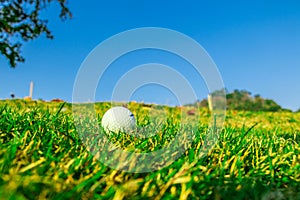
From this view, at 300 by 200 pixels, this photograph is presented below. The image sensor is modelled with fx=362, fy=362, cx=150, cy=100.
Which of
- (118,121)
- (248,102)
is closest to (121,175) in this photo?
(118,121)

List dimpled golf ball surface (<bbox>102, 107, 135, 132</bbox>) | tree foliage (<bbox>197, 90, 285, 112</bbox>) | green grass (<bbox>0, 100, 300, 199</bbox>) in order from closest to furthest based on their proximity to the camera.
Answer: green grass (<bbox>0, 100, 300, 199</bbox>), dimpled golf ball surface (<bbox>102, 107, 135, 132</bbox>), tree foliage (<bbox>197, 90, 285, 112</bbox>)

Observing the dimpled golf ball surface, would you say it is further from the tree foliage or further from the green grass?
the tree foliage

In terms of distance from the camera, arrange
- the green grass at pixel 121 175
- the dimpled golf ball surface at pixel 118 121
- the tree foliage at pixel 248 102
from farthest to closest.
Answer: the tree foliage at pixel 248 102, the dimpled golf ball surface at pixel 118 121, the green grass at pixel 121 175

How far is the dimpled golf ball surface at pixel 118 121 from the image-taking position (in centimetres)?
306

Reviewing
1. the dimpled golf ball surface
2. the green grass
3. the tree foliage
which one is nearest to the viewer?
the green grass

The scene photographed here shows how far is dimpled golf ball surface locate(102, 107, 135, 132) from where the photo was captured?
10.1ft

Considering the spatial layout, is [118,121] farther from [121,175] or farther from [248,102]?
[248,102]

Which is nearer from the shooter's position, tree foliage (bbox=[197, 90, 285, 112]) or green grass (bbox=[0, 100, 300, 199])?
green grass (bbox=[0, 100, 300, 199])

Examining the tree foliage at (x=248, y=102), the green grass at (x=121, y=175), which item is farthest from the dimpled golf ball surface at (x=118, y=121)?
the tree foliage at (x=248, y=102)

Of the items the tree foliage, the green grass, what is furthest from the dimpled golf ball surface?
the tree foliage

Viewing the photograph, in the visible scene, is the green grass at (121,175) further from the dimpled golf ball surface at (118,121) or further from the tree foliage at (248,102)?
the tree foliage at (248,102)

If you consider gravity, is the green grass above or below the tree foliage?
below

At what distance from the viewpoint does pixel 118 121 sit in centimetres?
313

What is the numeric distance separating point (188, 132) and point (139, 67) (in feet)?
2.35
